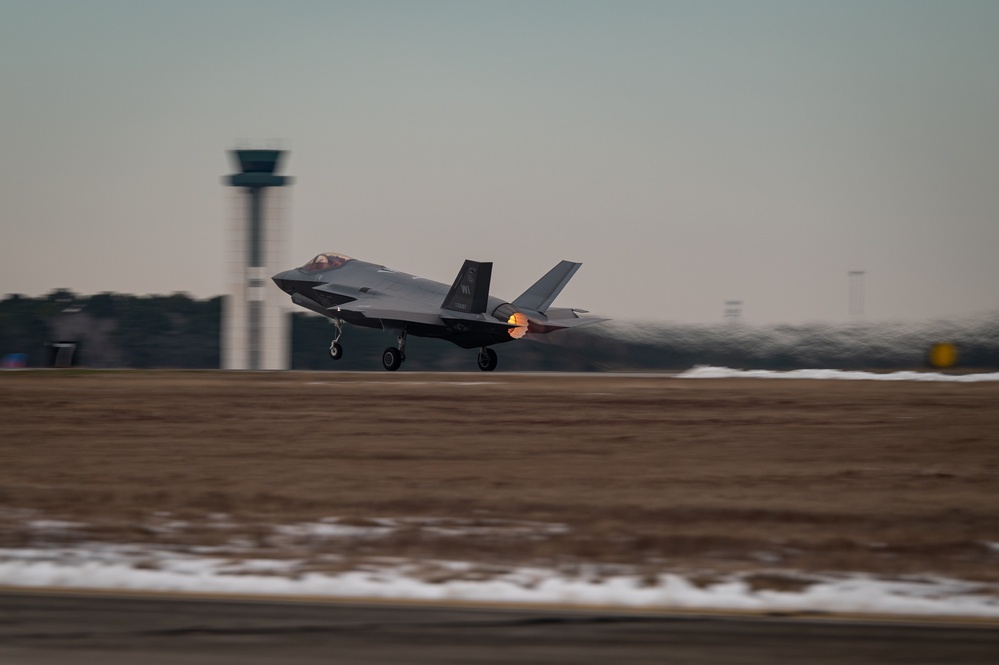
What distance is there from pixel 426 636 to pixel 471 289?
33187mm

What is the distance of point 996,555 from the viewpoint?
37.4ft

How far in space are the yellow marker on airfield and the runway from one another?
A: 34387mm

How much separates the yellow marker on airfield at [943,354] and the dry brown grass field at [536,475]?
44.3ft

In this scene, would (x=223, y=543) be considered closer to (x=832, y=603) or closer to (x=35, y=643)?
(x=35, y=643)

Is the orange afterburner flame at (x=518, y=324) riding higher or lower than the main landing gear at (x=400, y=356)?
higher

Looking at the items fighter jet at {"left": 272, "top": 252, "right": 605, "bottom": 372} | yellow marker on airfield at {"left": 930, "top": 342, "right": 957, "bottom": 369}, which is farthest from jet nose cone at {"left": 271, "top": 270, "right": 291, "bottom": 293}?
yellow marker on airfield at {"left": 930, "top": 342, "right": 957, "bottom": 369}

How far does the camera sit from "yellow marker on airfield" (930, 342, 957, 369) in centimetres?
4088

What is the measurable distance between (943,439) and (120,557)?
13.6 meters

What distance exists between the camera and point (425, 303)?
43.1 meters

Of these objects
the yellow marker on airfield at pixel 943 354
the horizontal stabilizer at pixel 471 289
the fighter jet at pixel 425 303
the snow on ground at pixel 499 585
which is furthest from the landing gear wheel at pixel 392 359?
the snow on ground at pixel 499 585

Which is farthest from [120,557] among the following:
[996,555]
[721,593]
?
[996,555]

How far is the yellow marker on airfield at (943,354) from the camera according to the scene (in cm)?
4088

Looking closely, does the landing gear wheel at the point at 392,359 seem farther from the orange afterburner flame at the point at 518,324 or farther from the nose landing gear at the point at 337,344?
the orange afterburner flame at the point at 518,324

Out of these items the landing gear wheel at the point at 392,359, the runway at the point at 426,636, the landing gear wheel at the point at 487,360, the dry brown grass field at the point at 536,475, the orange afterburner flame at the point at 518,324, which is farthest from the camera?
the landing gear wheel at the point at 392,359
